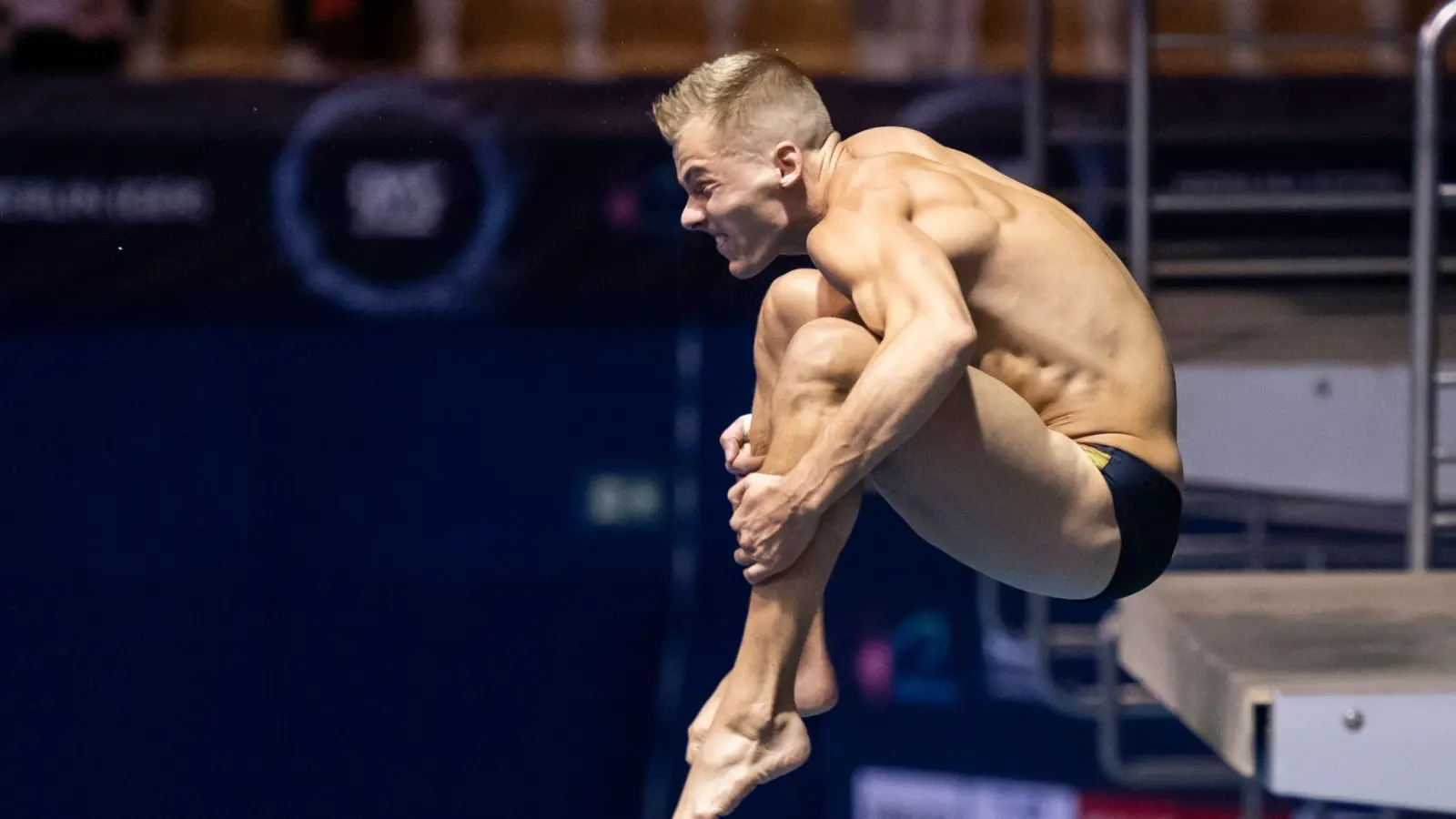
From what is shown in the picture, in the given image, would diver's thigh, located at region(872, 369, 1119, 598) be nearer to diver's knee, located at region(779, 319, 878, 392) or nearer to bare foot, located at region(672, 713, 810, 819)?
diver's knee, located at region(779, 319, 878, 392)

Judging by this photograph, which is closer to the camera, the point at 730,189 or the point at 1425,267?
the point at 730,189

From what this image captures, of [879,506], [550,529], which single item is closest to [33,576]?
[550,529]

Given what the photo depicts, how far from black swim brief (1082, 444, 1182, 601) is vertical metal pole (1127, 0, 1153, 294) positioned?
0.90m

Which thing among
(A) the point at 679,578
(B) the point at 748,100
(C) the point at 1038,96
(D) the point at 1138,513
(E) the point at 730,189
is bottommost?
(A) the point at 679,578

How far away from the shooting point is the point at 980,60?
5395 millimetres

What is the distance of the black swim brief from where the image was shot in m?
1.91

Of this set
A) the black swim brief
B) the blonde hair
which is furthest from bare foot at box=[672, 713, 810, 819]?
the blonde hair

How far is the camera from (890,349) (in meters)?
1.65

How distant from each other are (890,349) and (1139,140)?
4.39ft

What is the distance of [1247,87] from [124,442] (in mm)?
3334

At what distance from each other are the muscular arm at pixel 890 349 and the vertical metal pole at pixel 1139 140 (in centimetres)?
117

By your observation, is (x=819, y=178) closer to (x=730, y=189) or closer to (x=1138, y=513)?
(x=730, y=189)

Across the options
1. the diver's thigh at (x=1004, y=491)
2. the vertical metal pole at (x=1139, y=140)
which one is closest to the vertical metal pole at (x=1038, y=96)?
the vertical metal pole at (x=1139, y=140)

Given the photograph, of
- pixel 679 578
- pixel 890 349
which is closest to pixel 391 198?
pixel 679 578
